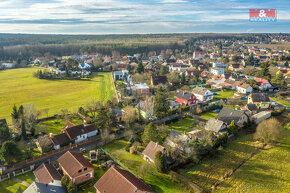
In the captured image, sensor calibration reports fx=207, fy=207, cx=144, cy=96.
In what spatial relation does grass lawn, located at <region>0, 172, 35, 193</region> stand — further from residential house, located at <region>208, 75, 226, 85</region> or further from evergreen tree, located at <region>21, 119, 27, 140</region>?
residential house, located at <region>208, 75, 226, 85</region>

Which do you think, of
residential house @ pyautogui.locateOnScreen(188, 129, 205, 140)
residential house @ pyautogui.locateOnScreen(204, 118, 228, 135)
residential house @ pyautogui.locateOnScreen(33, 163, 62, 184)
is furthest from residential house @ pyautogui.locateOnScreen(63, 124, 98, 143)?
residential house @ pyautogui.locateOnScreen(204, 118, 228, 135)

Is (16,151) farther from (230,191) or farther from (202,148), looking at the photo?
(230,191)

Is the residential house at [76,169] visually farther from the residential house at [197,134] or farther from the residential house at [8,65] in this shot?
the residential house at [8,65]

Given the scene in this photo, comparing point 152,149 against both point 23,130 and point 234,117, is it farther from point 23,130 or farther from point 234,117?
point 23,130

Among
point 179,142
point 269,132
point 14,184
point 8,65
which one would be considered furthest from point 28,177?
point 8,65

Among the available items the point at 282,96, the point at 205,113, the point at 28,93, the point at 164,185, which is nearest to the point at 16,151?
A: the point at 164,185

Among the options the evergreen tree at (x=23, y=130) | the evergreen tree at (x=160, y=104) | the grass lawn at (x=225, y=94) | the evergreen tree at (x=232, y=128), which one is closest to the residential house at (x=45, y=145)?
the evergreen tree at (x=23, y=130)
